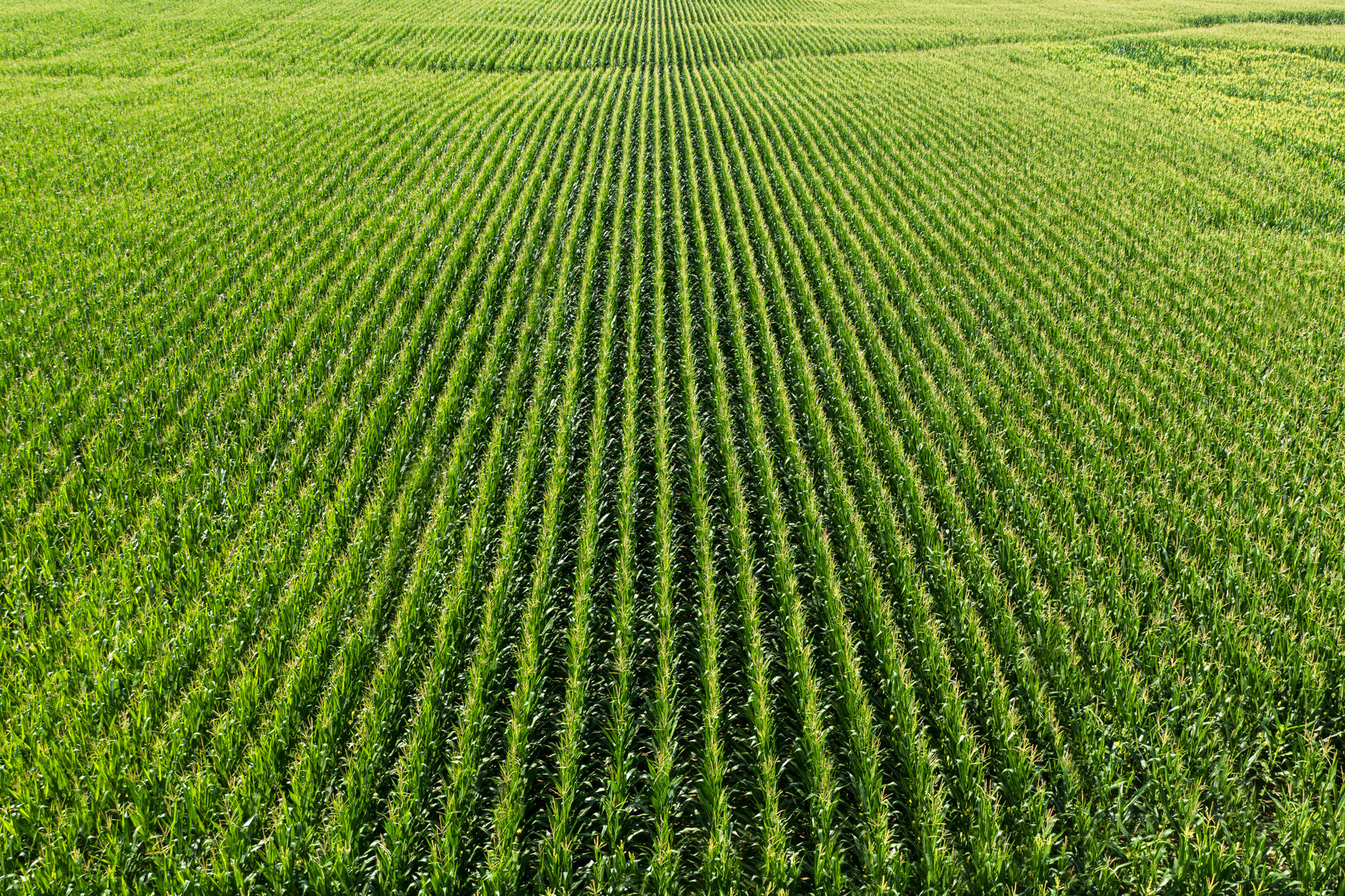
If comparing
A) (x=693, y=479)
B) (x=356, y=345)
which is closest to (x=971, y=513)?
(x=693, y=479)

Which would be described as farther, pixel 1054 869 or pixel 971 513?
pixel 971 513

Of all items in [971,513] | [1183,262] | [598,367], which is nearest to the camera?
[971,513]

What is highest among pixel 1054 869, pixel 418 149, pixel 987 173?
pixel 418 149

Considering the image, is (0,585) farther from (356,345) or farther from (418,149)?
(418,149)

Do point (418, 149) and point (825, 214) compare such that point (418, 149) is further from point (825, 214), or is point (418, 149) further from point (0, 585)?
point (0, 585)

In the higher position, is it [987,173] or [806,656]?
[987,173]

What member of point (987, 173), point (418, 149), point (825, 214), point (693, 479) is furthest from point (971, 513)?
point (418, 149)

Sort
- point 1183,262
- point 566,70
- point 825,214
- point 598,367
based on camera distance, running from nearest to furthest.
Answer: point 598,367 < point 1183,262 < point 825,214 < point 566,70
